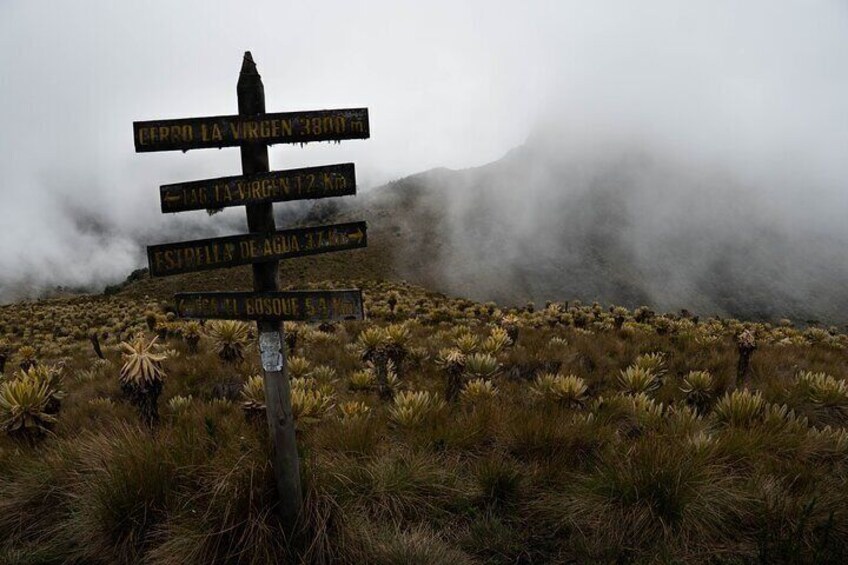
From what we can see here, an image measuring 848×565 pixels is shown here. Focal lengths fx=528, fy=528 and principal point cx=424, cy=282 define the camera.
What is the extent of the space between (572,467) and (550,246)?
7068 centimetres

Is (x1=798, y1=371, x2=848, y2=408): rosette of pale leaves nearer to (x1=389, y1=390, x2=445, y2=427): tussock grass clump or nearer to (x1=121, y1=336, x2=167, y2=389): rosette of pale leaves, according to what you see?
(x1=389, y1=390, x2=445, y2=427): tussock grass clump

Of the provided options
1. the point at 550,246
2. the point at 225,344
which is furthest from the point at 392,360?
the point at 550,246

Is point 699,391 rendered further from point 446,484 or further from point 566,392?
point 446,484

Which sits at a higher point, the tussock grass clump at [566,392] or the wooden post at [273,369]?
the wooden post at [273,369]

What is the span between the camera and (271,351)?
3814 millimetres

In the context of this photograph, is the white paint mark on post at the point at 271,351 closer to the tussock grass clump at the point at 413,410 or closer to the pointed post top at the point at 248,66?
the pointed post top at the point at 248,66

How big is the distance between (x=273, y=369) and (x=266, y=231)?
39.3 inches

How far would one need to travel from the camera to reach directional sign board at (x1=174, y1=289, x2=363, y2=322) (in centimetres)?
367

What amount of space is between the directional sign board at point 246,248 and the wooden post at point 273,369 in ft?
0.43

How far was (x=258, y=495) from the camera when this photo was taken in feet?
12.7

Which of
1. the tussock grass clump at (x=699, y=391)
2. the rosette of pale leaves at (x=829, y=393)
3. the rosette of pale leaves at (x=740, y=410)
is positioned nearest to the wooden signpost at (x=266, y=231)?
Result: the rosette of pale leaves at (x=740, y=410)

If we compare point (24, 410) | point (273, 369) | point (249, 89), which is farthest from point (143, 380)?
point (249, 89)

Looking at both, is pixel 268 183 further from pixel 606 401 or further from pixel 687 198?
pixel 687 198

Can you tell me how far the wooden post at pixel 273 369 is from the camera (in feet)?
12.4
